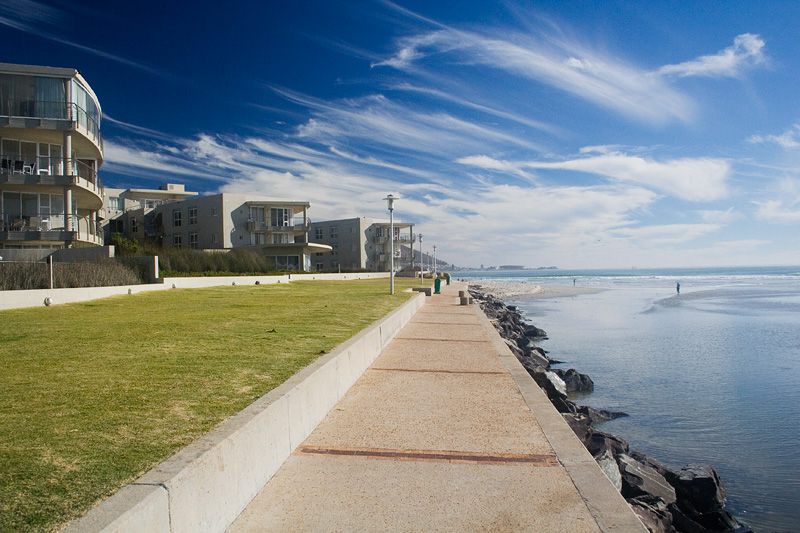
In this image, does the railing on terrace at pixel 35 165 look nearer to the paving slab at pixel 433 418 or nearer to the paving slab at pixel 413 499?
the paving slab at pixel 433 418

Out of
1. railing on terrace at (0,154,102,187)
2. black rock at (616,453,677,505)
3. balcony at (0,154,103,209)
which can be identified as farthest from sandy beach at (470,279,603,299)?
black rock at (616,453,677,505)

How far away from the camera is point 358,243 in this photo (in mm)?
78812

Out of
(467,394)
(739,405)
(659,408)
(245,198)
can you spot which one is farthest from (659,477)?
(245,198)

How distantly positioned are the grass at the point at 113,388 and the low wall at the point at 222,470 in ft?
0.69

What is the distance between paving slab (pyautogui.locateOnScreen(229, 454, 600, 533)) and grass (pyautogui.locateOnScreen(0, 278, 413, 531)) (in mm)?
833

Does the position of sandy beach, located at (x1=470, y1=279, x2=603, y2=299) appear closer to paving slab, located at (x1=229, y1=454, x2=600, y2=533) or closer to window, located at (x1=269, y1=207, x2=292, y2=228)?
window, located at (x1=269, y1=207, x2=292, y2=228)

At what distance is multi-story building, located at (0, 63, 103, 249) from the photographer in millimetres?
28641

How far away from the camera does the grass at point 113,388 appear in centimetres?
358

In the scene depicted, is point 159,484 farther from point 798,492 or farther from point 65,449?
point 798,492

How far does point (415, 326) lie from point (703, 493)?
1084 cm

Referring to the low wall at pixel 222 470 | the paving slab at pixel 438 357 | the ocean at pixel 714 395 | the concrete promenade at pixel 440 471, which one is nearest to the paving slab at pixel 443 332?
the paving slab at pixel 438 357

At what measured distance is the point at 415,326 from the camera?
17875 mm

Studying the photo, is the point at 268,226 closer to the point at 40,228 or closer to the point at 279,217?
the point at 279,217

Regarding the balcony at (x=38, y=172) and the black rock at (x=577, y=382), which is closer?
the black rock at (x=577, y=382)
